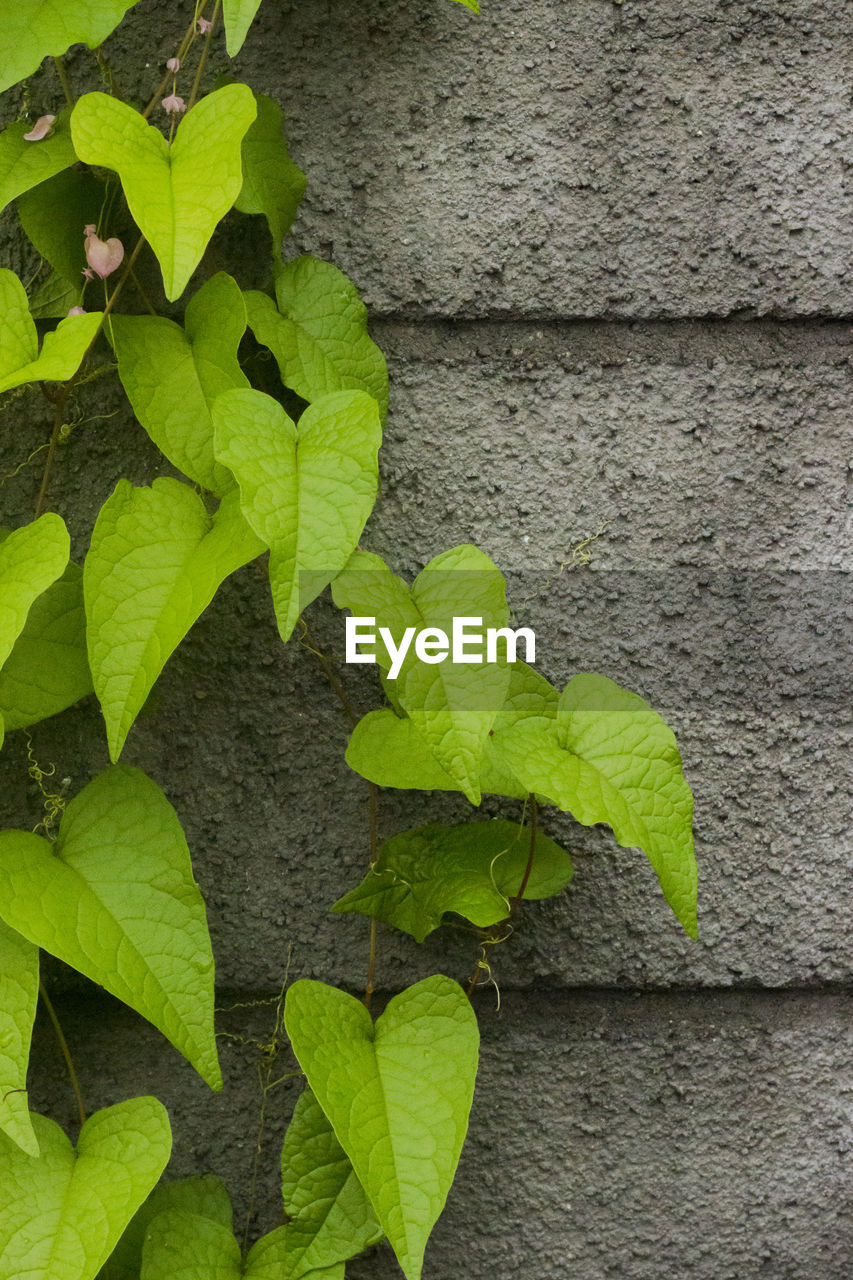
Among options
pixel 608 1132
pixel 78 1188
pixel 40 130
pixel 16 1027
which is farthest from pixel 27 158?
pixel 608 1132

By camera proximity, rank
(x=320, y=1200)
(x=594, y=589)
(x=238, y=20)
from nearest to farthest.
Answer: (x=238, y=20) → (x=320, y=1200) → (x=594, y=589)

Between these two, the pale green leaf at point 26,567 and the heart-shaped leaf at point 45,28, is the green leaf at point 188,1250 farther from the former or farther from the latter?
the heart-shaped leaf at point 45,28

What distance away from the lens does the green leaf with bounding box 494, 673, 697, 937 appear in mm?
551

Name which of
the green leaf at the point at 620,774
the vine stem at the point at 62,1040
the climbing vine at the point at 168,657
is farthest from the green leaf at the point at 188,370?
the vine stem at the point at 62,1040

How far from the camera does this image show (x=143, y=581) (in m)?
0.57

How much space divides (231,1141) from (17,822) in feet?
0.99

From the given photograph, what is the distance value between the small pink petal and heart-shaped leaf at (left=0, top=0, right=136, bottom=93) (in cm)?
12

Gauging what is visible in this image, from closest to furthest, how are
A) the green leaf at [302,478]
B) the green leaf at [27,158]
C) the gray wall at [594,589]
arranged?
the green leaf at [302,478]
the green leaf at [27,158]
the gray wall at [594,589]

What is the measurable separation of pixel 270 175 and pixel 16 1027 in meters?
0.58

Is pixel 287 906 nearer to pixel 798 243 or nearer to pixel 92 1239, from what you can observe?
pixel 92 1239

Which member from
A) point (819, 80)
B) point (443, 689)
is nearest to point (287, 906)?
point (443, 689)

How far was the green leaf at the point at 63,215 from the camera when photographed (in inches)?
26.5

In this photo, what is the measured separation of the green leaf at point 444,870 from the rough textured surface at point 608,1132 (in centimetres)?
12

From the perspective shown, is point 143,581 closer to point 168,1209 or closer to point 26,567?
point 26,567
